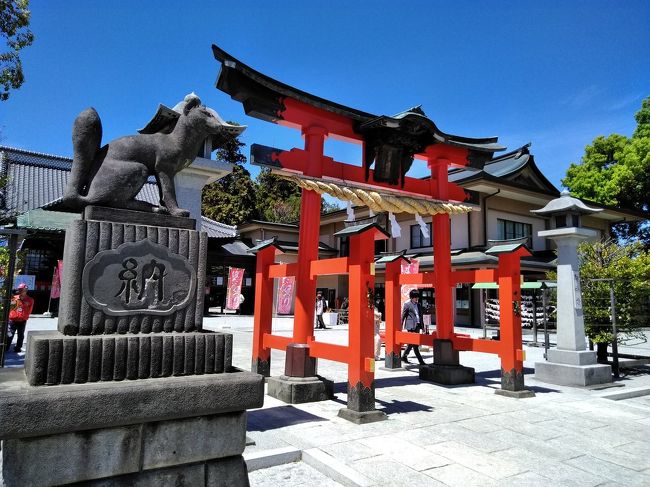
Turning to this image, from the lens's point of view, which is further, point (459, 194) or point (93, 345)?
point (459, 194)

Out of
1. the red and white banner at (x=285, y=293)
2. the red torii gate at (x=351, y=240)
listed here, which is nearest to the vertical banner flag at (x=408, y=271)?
the red torii gate at (x=351, y=240)

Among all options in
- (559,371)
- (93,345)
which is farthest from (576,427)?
(93,345)

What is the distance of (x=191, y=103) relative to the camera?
3.78 m

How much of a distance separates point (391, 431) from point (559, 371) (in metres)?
5.03

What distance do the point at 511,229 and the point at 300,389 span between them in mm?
19572

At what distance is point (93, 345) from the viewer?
2828 millimetres

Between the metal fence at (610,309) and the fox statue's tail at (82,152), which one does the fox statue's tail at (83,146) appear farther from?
the metal fence at (610,309)

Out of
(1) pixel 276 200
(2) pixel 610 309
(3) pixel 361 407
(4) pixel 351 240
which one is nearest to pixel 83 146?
(4) pixel 351 240

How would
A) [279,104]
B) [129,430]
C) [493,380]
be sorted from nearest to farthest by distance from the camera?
1. [129,430]
2. [279,104]
3. [493,380]

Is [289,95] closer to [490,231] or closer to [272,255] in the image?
[272,255]

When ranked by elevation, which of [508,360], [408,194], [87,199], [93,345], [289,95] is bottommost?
[508,360]

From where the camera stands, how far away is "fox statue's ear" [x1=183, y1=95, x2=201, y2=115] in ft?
12.2

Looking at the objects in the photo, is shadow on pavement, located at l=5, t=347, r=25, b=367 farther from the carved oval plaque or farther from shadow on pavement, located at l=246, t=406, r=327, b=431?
the carved oval plaque

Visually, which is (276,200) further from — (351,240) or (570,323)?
(351,240)
